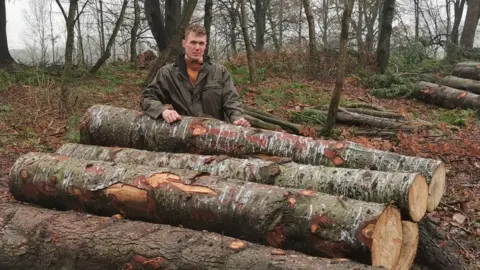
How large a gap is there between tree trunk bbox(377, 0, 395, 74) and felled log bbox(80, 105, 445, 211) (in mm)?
9913

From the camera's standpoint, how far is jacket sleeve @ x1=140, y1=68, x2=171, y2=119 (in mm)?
4523

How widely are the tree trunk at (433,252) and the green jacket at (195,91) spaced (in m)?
2.18

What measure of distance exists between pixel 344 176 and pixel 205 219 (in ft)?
3.80

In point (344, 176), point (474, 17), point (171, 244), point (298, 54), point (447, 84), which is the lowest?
point (171, 244)

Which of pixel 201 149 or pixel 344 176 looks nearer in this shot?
pixel 344 176

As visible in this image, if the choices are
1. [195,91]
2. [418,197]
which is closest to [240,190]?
[418,197]

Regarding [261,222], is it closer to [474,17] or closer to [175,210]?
[175,210]

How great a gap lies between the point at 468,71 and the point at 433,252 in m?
9.97

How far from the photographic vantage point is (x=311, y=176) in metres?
3.64

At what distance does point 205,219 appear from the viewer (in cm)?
333

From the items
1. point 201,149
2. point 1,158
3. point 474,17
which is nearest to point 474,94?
point 474,17

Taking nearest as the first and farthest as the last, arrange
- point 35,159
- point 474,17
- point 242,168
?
1. point 242,168
2. point 35,159
3. point 474,17

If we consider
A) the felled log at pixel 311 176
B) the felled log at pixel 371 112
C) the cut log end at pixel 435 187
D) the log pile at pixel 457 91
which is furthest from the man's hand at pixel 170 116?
the log pile at pixel 457 91

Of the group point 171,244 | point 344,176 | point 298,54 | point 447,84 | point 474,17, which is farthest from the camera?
point 474,17
